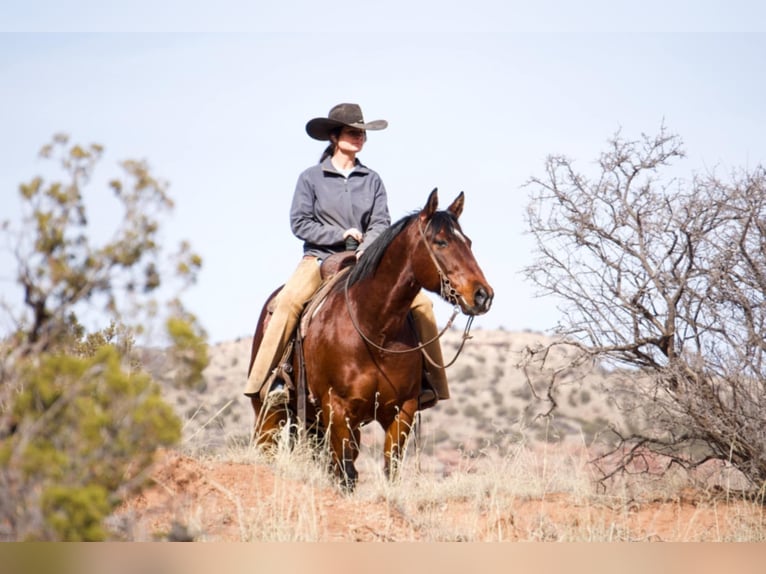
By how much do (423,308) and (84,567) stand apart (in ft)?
17.1

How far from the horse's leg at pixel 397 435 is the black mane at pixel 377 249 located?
1188 mm

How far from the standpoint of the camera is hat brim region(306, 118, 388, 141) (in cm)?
883

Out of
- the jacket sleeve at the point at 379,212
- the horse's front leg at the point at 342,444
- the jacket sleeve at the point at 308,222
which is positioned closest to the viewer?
the horse's front leg at the point at 342,444

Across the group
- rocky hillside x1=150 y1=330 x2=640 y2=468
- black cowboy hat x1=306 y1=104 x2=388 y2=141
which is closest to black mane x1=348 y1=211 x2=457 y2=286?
black cowboy hat x1=306 y1=104 x2=388 y2=141

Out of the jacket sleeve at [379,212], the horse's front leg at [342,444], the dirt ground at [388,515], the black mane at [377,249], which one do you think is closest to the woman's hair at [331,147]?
the jacket sleeve at [379,212]

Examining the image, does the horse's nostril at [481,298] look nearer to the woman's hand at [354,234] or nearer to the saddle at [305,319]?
the saddle at [305,319]

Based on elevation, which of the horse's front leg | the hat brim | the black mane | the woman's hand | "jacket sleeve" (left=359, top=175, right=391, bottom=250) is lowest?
the horse's front leg

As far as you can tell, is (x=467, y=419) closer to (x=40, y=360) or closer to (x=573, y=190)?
(x=573, y=190)

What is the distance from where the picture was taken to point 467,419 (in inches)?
1296

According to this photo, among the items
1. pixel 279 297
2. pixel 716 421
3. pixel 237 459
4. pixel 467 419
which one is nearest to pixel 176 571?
pixel 237 459

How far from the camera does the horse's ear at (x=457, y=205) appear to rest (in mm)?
7699

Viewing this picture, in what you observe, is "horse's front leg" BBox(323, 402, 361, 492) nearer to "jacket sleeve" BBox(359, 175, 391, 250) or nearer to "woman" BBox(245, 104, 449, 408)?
"woman" BBox(245, 104, 449, 408)

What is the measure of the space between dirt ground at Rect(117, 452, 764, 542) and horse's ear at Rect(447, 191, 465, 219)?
2321 mm

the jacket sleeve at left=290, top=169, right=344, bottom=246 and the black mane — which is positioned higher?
the jacket sleeve at left=290, top=169, right=344, bottom=246
